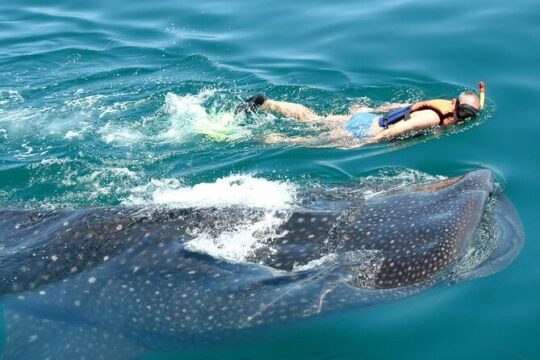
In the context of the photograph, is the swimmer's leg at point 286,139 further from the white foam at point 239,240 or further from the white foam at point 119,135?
the white foam at point 239,240

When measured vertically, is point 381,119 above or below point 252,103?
below

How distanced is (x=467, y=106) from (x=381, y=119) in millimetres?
1417

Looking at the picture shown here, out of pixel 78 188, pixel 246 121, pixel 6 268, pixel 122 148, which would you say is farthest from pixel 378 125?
pixel 6 268

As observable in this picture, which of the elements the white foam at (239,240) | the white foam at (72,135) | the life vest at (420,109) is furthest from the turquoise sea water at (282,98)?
the white foam at (239,240)

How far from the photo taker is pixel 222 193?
8180mm

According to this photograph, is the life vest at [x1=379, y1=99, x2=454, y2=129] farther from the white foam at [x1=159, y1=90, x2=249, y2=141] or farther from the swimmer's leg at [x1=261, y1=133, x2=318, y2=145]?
the white foam at [x1=159, y1=90, x2=249, y2=141]

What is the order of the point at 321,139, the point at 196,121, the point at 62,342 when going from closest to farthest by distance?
the point at 62,342 < the point at 321,139 < the point at 196,121

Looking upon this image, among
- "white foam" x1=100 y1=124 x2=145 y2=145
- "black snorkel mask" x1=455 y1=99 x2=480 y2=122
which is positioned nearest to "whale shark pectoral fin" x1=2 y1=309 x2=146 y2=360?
"white foam" x1=100 y1=124 x2=145 y2=145

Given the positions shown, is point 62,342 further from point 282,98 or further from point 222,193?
point 282,98

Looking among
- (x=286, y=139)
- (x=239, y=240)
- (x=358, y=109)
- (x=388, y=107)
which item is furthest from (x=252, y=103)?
(x=239, y=240)

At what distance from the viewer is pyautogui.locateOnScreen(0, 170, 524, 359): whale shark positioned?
238 inches

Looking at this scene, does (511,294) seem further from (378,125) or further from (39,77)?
(39,77)

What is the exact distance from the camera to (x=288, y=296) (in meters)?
Result: 6.05

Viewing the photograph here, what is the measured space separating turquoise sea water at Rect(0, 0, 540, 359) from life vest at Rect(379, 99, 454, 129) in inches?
17.4
